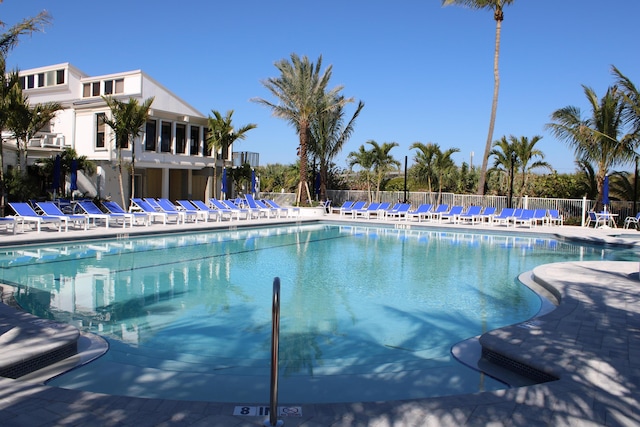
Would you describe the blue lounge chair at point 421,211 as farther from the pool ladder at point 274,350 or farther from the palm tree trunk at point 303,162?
the pool ladder at point 274,350

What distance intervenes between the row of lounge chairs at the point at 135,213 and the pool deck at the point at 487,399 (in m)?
9.20

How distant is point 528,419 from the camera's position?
337cm

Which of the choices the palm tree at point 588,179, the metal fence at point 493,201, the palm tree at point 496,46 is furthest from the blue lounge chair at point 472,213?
the palm tree at point 588,179

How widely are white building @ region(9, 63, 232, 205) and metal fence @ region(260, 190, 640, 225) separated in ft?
17.8

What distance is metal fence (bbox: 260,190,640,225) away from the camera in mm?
21953

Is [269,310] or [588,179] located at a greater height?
[588,179]

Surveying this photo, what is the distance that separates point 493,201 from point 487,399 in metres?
22.6

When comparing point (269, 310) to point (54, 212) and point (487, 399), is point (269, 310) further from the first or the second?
point (54, 212)

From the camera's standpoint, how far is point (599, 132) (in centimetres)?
1959

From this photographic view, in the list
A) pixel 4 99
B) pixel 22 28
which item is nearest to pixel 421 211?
pixel 4 99

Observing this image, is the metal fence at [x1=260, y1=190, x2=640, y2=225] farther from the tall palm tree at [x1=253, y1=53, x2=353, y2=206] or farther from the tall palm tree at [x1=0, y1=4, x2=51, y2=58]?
the tall palm tree at [x1=0, y1=4, x2=51, y2=58]

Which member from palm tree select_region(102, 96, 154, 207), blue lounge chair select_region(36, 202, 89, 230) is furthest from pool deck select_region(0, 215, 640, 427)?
palm tree select_region(102, 96, 154, 207)

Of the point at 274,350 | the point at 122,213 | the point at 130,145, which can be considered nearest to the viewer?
the point at 274,350

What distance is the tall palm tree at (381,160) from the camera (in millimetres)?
28188
